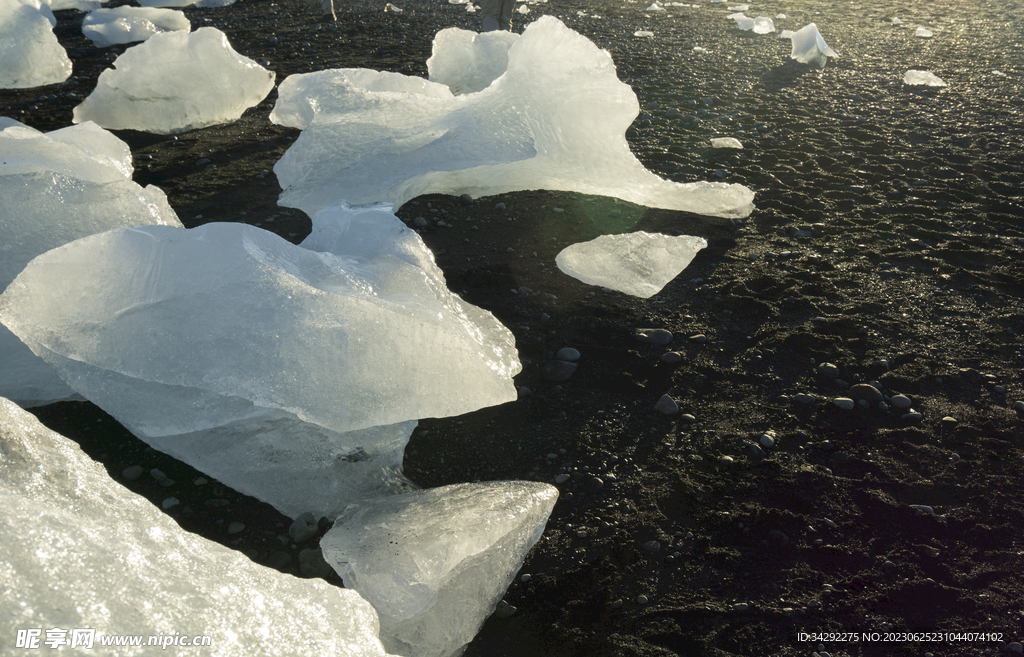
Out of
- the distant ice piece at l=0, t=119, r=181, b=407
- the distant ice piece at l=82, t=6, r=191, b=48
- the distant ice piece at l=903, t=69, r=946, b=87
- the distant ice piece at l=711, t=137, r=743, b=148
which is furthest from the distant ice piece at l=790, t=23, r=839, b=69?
the distant ice piece at l=0, t=119, r=181, b=407

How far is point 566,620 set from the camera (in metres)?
1.82

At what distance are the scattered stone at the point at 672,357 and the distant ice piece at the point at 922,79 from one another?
→ 5.03 meters

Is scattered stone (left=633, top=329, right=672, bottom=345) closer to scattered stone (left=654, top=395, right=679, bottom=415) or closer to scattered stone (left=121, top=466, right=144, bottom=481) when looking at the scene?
scattered stone (left=654, top=395, right=679, bottom=415)

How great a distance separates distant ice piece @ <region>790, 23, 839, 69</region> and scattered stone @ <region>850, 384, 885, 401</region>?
16.4 ft

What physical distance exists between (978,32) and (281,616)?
9.99 m

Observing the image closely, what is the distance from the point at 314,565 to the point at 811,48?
6781mm

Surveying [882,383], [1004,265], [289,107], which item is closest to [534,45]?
[289,107]

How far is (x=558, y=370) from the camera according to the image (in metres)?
2.66

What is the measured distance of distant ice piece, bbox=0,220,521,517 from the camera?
1.85m

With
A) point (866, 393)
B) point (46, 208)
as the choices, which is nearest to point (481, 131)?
point (46, 208)

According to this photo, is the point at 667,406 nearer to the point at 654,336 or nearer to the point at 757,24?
the point at 654,336

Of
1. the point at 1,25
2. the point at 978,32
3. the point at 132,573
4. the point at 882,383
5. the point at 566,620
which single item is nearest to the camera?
the point at 132,573

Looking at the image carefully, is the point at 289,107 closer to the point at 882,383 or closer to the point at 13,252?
the point at 13,252

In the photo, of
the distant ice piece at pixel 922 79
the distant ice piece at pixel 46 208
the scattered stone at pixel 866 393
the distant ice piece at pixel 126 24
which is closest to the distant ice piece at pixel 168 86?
the distant ice piece at pixel 46 208
